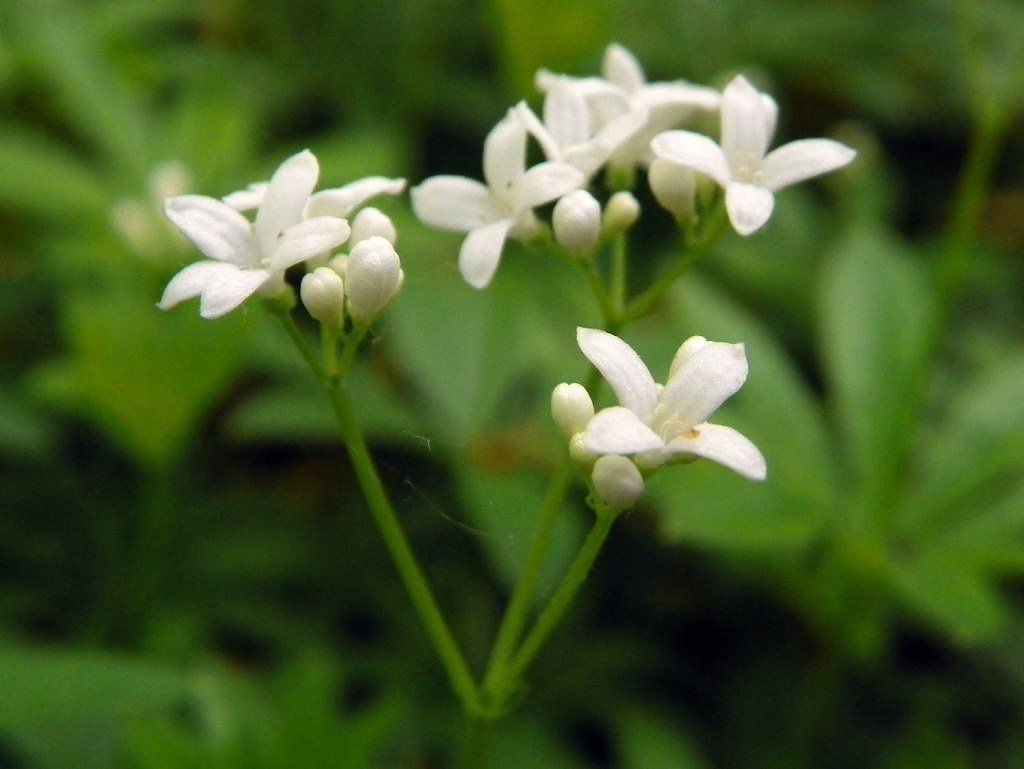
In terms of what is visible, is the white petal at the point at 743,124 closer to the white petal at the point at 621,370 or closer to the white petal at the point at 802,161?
the white petal at the point at 802,161

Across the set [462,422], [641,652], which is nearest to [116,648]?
[462,422]

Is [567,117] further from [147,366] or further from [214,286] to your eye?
[147,366]

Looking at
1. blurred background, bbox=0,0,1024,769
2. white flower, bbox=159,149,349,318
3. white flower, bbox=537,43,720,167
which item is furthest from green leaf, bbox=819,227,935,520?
white flower, bbox=159,149,349,318

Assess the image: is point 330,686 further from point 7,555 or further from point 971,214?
point 971,214

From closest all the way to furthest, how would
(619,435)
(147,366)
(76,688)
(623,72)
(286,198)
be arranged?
(619,435), (286,198), (623,72), (76,688), (147,366)

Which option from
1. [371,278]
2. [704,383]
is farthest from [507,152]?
[704,383]

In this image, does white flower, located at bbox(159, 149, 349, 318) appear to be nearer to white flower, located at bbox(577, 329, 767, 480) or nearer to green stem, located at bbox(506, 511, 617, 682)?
white flower, located at bbox(577, 329, 767, 480)
